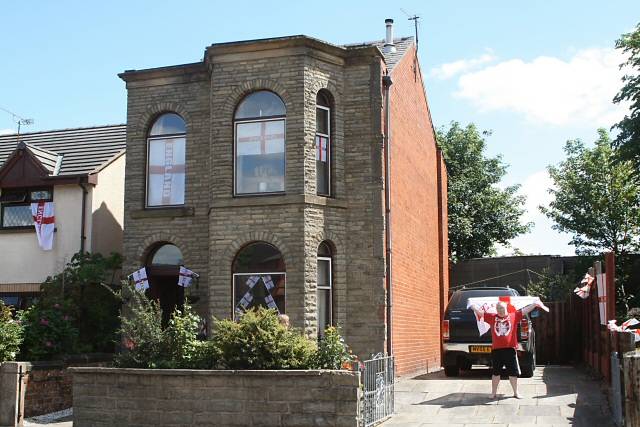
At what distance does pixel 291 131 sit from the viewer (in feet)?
51.6

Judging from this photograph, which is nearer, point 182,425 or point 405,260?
point 182,425

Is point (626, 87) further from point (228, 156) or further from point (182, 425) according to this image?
point (182, 425)

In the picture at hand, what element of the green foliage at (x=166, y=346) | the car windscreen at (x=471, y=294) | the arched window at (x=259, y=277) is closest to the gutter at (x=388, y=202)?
the car windscreen at (x=471, y=294)

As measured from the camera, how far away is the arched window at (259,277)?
51.0ft

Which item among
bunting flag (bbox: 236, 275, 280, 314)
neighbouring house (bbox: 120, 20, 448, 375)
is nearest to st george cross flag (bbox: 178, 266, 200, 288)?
neighbouring house (bbox: 120, 20, 448, 375)

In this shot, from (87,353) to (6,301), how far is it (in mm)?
5173

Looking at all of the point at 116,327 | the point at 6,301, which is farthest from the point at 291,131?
the point at 6,301

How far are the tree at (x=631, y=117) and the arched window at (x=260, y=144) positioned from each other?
12.7 m

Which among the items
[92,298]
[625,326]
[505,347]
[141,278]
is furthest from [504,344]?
[92,298]

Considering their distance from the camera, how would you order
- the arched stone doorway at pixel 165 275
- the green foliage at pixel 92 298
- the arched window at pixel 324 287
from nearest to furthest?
the arched window at pixel 324 287
the green foliage at pixel 92 298
the arched stone doorway at pixel 165 275

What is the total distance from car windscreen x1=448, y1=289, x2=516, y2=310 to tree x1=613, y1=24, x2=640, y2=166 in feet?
26.7

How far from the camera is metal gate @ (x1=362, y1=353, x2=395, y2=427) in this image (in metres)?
10.9

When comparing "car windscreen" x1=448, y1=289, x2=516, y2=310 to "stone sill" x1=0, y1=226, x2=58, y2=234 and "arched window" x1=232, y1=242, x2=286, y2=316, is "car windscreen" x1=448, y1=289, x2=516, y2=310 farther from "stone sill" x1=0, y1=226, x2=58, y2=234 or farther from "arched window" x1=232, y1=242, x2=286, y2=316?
"stone sill" x1=0, y1=226, x2=58, y2=234

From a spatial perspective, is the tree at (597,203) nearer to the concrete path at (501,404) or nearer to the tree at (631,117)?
the tree at (631,117)
